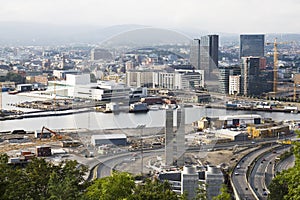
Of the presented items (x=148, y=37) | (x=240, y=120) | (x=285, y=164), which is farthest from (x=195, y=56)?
(x=148, y=37)

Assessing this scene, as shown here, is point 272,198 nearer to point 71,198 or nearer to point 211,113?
point 71,198

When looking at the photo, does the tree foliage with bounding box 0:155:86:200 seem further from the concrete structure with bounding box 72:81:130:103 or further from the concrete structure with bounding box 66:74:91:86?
the concrete structure with bounding box 66:74:91:86

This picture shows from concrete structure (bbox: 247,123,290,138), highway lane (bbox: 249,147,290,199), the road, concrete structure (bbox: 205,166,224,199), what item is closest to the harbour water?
concrete structure (bbox: 247,123,290,138)

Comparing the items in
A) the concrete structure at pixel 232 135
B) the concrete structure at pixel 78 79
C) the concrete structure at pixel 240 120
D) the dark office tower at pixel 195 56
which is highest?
the dark office tower at pixel 195 56

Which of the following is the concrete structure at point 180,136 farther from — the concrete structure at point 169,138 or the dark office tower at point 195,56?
the dark office tower at point 195,56

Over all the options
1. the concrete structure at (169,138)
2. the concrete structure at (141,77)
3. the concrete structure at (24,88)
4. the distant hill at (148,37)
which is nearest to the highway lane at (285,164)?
the concrete structure at (169,138)

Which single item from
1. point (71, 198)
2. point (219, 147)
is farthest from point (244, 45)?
point (71, 198)

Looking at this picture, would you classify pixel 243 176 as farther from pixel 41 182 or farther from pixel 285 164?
pixel 41 182
